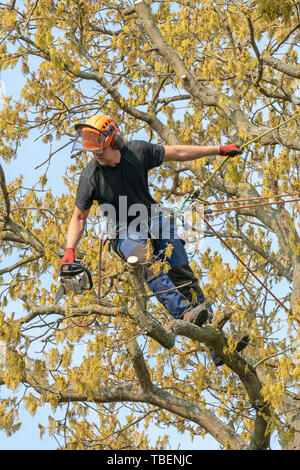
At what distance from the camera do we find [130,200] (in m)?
5.60

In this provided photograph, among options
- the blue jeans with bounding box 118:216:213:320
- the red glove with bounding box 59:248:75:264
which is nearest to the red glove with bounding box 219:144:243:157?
the blue jeans with bounding box 118:216:213:320

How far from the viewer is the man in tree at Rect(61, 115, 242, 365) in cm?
542

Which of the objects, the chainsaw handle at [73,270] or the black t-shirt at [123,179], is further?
the black t-shirt at [123,179]

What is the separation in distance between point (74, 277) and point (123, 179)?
891 millimetres

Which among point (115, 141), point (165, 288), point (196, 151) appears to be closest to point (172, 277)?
point (165, 288)

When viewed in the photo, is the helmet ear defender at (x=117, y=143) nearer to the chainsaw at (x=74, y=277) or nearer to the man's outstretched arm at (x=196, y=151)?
the man's outstretched arm at (x=196, y=151)

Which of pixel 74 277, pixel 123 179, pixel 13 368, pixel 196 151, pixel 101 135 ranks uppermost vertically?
pixel 196 151

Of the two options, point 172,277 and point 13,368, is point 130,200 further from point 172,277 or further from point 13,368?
point 13,368

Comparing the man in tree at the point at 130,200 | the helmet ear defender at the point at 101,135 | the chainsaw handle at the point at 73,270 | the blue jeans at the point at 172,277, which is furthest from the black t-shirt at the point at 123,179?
the chainsaw handle at the point at 73,270

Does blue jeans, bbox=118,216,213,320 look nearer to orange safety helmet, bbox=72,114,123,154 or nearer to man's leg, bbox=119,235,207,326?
man's leg, bbox=119,235,207,326

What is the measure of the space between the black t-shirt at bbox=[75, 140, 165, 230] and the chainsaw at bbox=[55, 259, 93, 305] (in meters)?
0.60

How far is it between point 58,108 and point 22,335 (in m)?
3.89

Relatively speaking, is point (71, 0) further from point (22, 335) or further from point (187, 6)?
point (22, 335)

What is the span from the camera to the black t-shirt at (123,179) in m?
5.57
